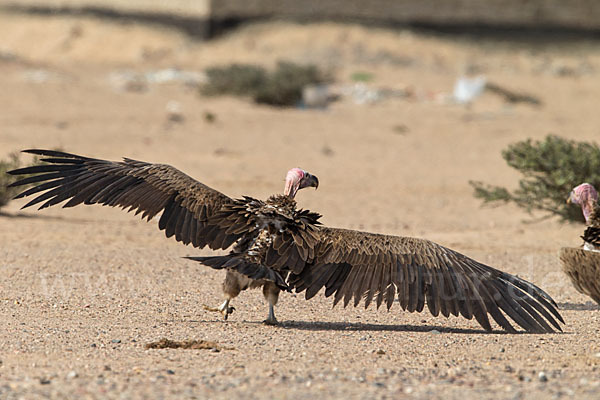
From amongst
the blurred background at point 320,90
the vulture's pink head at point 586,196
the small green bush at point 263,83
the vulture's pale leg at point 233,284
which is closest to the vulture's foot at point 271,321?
the vulture's pale leg at point 233,284

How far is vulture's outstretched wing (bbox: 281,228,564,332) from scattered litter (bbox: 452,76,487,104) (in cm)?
1979

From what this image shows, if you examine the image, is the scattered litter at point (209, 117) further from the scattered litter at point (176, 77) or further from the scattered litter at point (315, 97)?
the scattered litter at point (176, 77)

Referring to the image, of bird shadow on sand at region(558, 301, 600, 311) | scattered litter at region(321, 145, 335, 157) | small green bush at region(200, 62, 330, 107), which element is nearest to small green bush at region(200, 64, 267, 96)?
small green bush at region(200, 62, 330, 107)

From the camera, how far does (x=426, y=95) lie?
26844mm

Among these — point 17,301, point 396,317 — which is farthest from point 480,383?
point 17,301

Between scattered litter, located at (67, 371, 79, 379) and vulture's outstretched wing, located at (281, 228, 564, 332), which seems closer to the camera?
scattered litter, located at (67, 371, 79, 379)

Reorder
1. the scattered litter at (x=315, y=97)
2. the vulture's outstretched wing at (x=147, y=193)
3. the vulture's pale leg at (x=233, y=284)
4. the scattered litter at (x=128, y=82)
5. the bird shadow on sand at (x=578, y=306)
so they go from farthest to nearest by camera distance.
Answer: the scattered litter at (x=128, y=82), the scattered litter at (x=315, y=97), the bird shadow on sand at (x=578, y=306), the vulture's outstretched wing at (x=147, y=193), the vulture's pale leg at (x=233, y=284)

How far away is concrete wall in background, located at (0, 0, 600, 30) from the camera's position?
35500 mm

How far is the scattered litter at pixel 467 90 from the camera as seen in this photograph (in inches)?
1040

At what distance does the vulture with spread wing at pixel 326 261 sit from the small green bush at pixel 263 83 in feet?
57.7

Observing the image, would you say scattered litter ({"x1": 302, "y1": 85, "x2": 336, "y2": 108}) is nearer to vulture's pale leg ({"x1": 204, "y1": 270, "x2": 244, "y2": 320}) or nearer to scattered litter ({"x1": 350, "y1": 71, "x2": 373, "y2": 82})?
scattered litter ({"x1": 350, "y1": 71, "x2": 373, "y2": 82})

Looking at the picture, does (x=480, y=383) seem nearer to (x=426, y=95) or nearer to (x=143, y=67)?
(x=426, y=95)

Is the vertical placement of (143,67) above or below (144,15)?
below

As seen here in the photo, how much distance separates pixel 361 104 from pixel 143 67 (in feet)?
33.1
